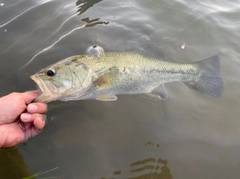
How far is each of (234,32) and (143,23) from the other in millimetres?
1791

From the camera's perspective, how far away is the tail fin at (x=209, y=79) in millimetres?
3545

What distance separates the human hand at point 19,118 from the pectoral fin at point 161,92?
1.51 m

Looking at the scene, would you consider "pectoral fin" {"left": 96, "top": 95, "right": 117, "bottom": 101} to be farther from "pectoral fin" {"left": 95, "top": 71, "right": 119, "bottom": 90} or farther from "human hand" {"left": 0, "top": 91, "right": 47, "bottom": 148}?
"human hand" {"left": 0, "top": 91, "right": 47, "bottom": 148}

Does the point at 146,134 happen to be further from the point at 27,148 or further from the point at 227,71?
the point at 227,71

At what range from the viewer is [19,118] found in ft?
9.48

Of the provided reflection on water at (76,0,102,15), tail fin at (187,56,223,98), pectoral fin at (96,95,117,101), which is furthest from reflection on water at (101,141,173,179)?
reflection on water at (76,0,102,15)

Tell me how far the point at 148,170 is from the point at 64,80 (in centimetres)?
141

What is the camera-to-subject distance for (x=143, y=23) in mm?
5039

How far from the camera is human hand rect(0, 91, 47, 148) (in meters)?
2.67

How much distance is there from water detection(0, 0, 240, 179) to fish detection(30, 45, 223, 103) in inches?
12.6

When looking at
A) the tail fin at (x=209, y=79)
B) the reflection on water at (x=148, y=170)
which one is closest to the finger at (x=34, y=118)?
the reflection on water at (x=148, y=170)

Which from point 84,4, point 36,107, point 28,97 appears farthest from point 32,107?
Answer: point 84,4

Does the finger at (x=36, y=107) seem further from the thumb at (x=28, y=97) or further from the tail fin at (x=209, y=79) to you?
the tail fin at (x=209, y=79)

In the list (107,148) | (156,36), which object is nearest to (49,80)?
(107,148)
